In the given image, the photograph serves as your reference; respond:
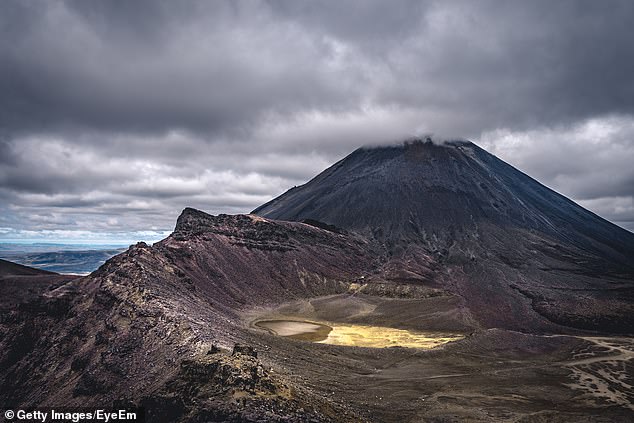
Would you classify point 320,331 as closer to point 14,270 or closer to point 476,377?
point 476,377

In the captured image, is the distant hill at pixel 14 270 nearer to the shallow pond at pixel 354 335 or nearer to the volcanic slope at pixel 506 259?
the shallow pond at pixel 354 335

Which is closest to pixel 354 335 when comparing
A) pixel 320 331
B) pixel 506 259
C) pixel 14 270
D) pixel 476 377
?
pixel 320 331

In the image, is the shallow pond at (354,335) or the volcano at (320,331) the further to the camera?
the shallow pond at (354,335)

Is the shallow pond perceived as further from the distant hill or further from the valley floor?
the distant hill

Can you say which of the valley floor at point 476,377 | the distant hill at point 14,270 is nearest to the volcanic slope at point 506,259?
the valley floor at point 476,377

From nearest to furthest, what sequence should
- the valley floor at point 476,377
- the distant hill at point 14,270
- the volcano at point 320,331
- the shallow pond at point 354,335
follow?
1. the volcano at point 320,331
2. the valley floor at point 476,377
3. the shallow pond at point 354,335
4. the distant hill at point 14,270
